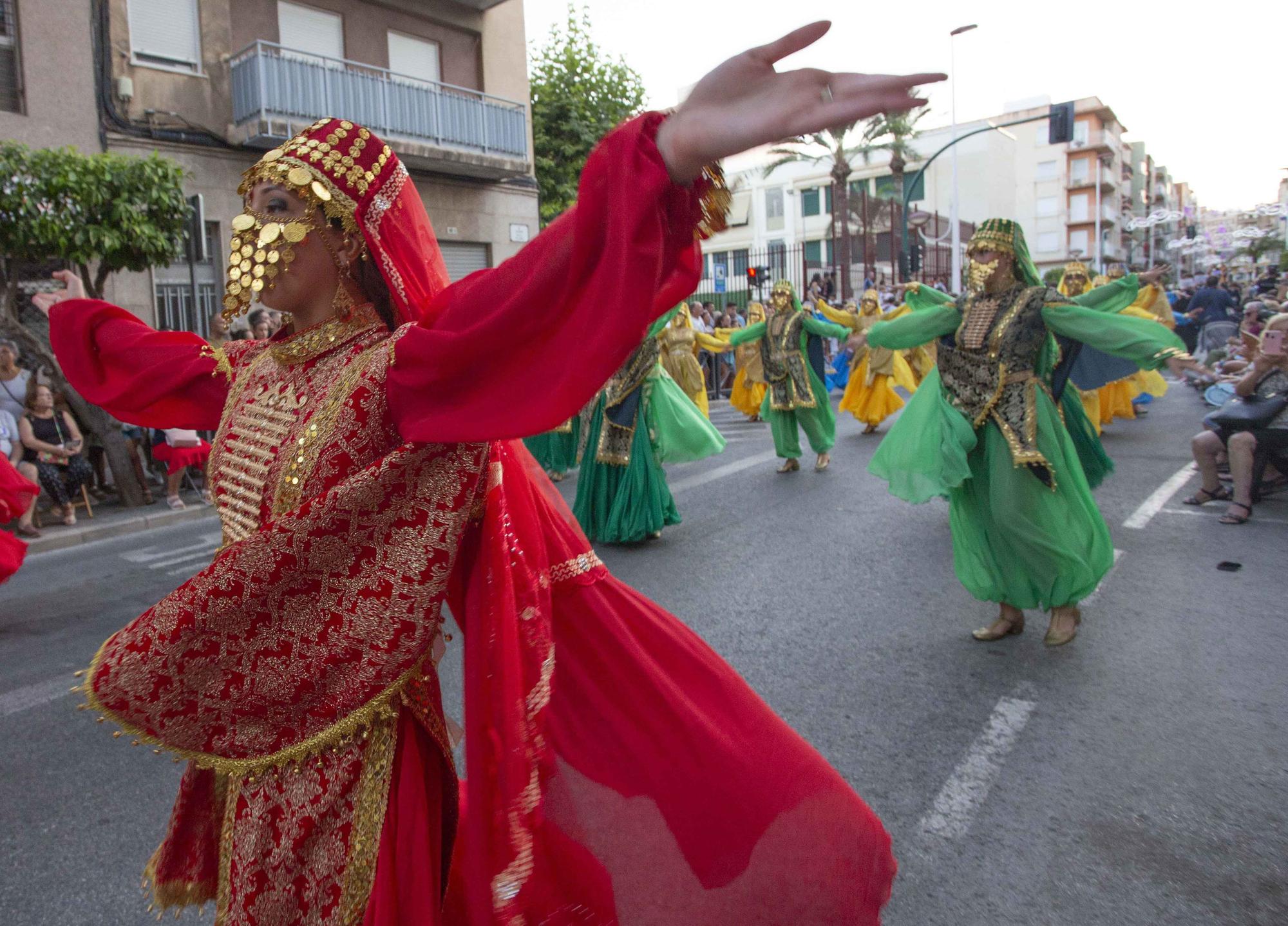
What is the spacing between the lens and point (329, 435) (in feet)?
5.71

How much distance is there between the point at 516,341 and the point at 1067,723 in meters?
3.24

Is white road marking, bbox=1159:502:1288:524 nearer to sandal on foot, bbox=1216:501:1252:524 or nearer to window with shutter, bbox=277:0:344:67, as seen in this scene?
sandal on foot, bbox=1216:501:1252:524

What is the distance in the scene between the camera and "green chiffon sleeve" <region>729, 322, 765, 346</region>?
10953mm

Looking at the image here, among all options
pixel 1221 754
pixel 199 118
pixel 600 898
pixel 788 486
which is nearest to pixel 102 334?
pixel 600 898

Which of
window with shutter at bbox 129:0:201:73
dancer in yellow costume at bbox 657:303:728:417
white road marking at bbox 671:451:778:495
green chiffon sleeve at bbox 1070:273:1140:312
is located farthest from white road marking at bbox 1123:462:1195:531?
window with shutter at bbox 129:0:201:73

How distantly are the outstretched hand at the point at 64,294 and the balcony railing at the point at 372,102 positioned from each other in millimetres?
13749

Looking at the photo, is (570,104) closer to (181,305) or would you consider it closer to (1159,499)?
(181,305)

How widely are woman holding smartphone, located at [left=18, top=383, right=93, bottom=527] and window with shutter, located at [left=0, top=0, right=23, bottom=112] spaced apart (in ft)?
18.5

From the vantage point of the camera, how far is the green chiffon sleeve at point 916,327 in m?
4.95

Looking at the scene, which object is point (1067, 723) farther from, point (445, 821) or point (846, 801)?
point (445, 821)

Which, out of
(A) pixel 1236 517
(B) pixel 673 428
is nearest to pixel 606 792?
(B) pixel 673 428

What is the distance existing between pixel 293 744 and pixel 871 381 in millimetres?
12469

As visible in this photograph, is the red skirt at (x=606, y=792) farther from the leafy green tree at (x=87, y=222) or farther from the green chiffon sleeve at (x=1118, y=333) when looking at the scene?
the leafy green tree at (x=87, y=222)

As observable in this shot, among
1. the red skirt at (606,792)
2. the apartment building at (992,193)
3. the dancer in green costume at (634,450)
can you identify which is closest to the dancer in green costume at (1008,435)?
the dancer in green costume at (634,450)
